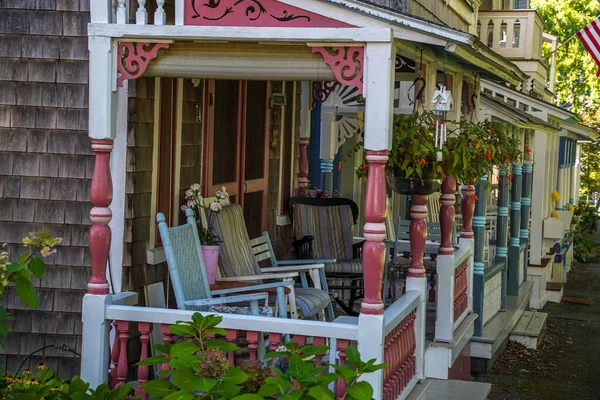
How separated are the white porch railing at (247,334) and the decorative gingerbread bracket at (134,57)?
126cm

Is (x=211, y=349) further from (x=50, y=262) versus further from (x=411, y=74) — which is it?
(x=411, y=74)

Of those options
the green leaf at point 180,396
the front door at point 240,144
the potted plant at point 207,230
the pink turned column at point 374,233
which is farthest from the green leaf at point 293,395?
the front door at point 240,144

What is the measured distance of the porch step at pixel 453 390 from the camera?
24.7 ft

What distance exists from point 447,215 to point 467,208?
106cm

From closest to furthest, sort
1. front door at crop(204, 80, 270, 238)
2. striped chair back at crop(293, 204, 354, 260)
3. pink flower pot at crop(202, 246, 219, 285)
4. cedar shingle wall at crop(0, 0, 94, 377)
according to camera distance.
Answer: cedar shingle wall at crop(0, 0, 94, 377)
pink flower pot at crop(202, 246, 219, 285)
front door at crop(204, 80, 270, 238)
striped chair back at crop(293, 204, 354, 260)

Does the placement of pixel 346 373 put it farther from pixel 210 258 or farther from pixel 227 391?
pixel 210 258

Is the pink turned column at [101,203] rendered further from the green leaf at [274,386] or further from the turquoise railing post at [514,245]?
the turquoise railing post at [514,245]

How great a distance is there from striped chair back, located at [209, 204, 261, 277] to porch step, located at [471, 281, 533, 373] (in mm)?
3139

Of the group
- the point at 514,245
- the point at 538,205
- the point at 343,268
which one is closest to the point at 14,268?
the point at 343,268

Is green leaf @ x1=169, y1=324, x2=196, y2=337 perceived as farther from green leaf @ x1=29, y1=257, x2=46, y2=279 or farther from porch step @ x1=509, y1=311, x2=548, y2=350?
porch step @ x1=509, y1=311, x2=548, y2=350

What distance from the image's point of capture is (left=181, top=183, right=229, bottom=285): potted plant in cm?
698

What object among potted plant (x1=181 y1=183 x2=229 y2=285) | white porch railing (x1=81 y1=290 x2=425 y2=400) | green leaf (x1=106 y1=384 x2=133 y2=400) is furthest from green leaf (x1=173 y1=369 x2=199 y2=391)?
potted plant (x1=181 y1=183 x2=229 y2=285)

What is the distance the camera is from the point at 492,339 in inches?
391

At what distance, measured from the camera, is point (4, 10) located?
21.0 feet
